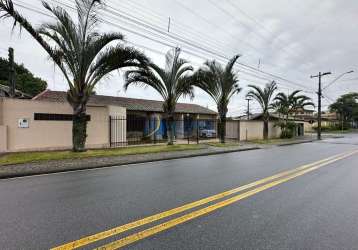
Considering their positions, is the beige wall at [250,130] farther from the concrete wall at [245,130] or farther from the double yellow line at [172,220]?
the double yellow line at [172,220]

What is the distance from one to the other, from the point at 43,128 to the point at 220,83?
13.4 metres

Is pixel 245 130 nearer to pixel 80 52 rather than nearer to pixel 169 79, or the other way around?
pixel 169 79

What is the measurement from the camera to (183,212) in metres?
4.06

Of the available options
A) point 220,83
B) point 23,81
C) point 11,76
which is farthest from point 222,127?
point 23,81

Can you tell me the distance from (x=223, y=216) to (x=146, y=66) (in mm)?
11753

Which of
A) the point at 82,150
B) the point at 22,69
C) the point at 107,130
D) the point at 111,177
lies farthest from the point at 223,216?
the point at 22,69

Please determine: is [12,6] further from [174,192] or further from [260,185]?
[260,185]

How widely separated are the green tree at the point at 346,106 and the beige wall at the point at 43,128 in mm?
68228

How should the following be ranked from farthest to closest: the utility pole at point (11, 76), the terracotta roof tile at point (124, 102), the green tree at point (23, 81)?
the green tree at point (23, 81) < the terracotta roof tile at point (124, 102) < the utility pole at point (11, 76)

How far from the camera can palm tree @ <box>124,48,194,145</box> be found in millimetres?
14695

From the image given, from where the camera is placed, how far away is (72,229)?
3.39 m

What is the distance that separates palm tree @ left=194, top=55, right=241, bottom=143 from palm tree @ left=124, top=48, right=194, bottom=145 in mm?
1868

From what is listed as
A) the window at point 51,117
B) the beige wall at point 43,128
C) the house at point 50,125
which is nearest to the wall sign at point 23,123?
the house at point 50,125

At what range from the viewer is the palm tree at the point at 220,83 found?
18.1 m
